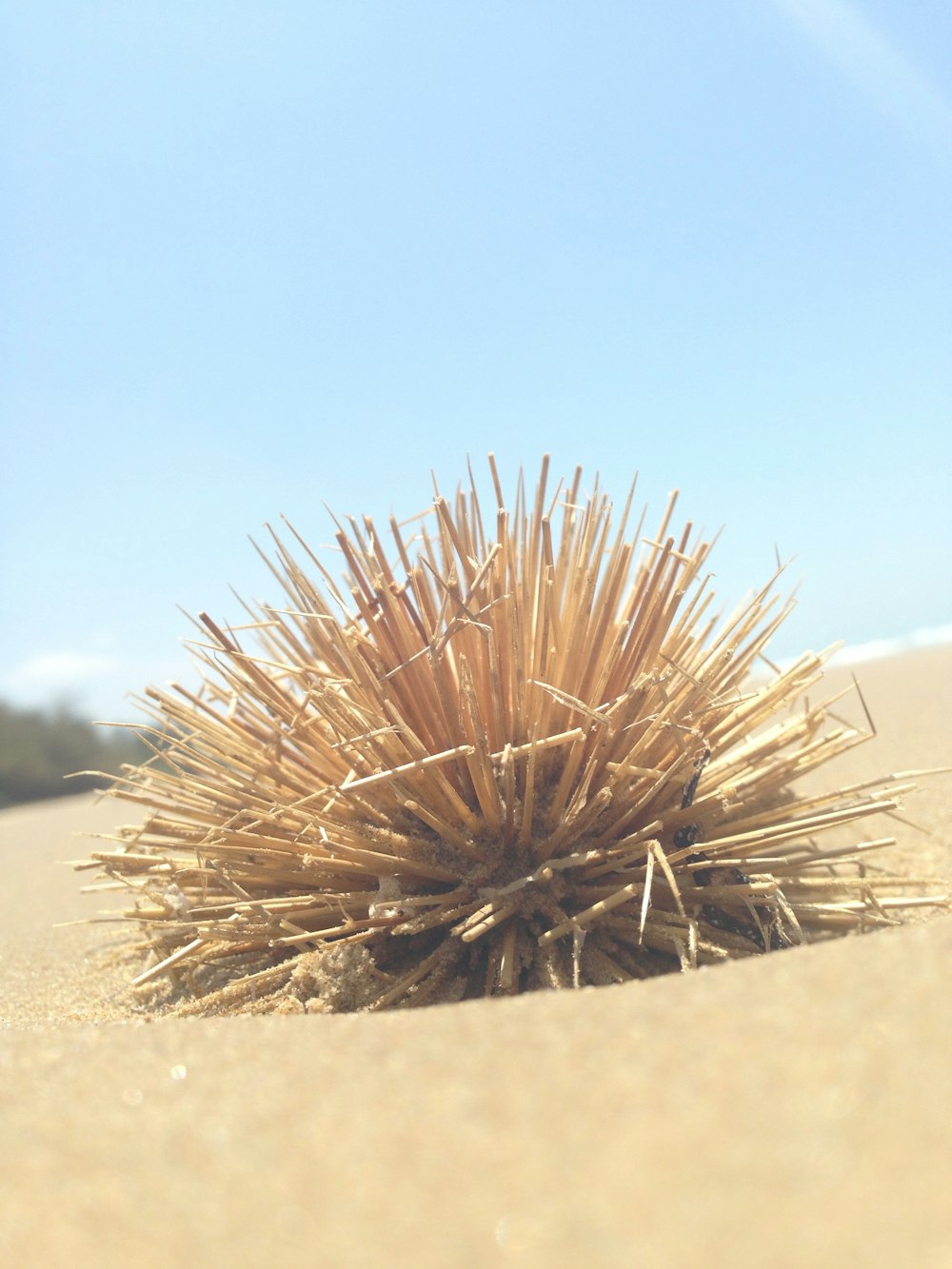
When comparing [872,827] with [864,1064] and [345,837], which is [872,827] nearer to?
[345,837]

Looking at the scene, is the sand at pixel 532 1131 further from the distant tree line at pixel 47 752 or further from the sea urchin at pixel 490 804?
the distant tree line at pixel 47 752

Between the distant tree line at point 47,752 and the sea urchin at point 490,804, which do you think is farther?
the distant tree line at point 47,752

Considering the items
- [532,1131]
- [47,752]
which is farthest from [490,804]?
[47,752]

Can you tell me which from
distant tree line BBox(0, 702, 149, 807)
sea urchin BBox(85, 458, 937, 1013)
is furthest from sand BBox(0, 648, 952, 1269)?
distant tree line BBox(0, 702, 149, 807)

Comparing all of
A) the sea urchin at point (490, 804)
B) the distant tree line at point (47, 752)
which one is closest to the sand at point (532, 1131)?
the sea urchin at point (490, 804)

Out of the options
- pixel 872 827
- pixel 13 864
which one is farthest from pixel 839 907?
pixel 13 864

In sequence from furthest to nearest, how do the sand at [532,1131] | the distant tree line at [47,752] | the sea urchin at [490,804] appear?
the distant tree line at [47,752] → the sea urchin at [490,804] → the sand at [532,1131]

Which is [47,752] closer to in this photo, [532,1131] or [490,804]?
[490,804]
